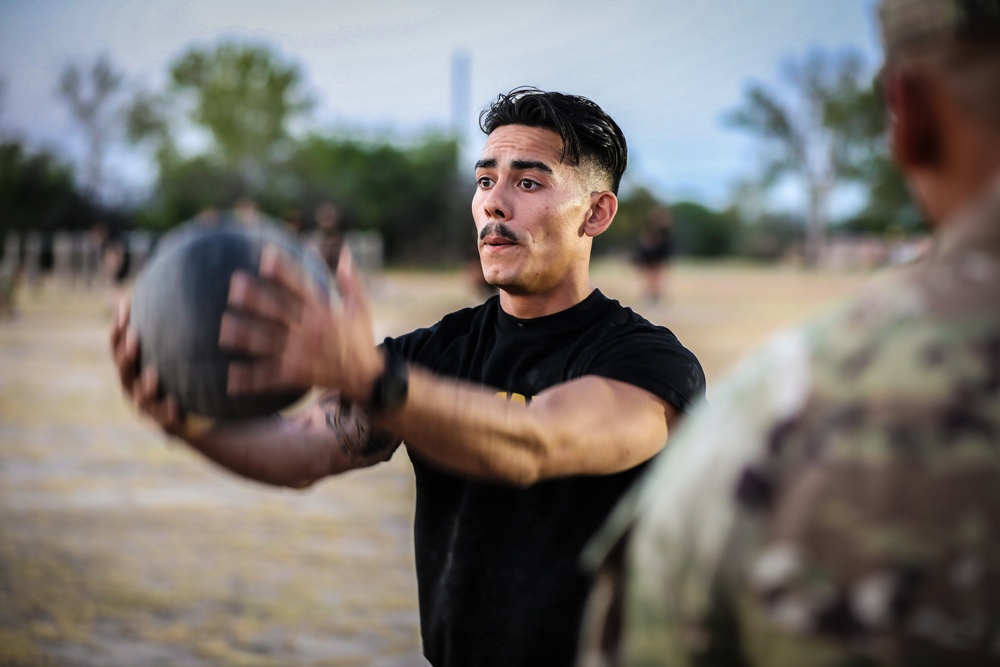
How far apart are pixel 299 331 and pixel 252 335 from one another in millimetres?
136

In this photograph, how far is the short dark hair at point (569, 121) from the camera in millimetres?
3197

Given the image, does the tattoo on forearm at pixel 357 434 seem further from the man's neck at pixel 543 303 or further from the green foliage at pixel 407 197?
the green foliage at pixel 407 197

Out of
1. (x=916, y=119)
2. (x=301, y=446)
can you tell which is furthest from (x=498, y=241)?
(x=916, y=119)

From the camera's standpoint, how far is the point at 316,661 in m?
5.33

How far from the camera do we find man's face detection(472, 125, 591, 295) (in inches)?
122

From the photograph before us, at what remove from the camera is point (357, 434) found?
2908 millimetres

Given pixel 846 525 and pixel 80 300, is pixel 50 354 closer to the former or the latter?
pixel 80 300

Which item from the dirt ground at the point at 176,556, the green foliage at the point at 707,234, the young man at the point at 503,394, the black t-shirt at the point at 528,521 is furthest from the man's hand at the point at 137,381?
the green foliage at the point at 707,234

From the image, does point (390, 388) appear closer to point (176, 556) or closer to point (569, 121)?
point (569, 121)

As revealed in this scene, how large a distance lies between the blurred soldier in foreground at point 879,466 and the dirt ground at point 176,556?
14.5 feet

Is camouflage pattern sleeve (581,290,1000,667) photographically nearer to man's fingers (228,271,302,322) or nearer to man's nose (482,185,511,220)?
man's fingers (228,271,302,322)

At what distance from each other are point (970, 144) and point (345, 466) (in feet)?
6.79

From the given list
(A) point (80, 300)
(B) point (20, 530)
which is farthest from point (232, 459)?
(A) point (80, 300)

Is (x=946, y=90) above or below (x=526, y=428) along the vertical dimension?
above
